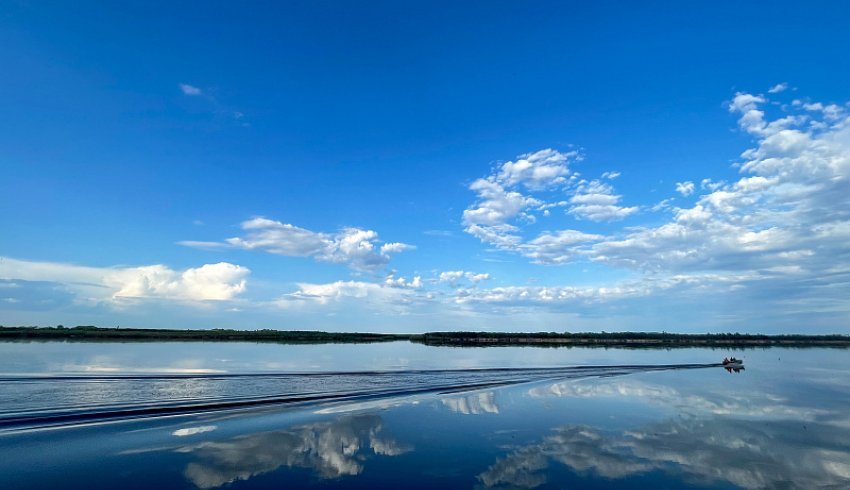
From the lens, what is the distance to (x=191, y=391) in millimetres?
20922

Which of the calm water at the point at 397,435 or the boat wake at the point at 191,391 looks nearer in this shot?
the calm water at the point at 397,435

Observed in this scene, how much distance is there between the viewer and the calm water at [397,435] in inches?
416

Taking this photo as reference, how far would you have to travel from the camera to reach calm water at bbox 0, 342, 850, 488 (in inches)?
416

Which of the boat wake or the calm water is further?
the boat wake

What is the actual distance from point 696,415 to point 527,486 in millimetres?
13159

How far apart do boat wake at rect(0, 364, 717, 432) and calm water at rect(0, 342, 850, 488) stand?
10 cm

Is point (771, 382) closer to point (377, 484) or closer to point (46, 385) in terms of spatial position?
point (377, 484)

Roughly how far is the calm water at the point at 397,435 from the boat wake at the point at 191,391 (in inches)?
3.9

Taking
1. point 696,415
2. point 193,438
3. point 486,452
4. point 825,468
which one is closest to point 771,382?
point 696,415

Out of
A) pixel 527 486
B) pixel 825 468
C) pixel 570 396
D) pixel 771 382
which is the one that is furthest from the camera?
pixel 771 382

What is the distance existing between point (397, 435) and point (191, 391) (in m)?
12.4

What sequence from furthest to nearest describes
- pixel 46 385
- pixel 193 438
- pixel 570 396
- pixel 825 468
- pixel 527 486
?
pixel 570 396 < pixel 46 385 < pixel 193 438 < pixel 825 468 < pixel 527 486

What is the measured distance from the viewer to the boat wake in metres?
15.6

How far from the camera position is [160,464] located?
10.7m
